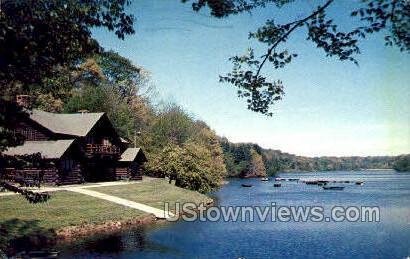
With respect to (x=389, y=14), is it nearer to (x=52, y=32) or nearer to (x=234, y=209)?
(x=52, y=32)

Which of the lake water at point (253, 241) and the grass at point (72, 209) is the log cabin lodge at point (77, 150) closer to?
the grass at point (72, 209)

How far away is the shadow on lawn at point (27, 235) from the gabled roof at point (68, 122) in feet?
74.2

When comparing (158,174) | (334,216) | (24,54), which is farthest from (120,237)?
(158,174)

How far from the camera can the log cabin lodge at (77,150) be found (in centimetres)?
4494

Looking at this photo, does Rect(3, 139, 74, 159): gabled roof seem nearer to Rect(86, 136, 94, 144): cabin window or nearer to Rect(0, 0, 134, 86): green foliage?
Rect(86, 136, 94, 144): cabin window

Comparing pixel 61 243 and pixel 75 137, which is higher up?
pixel 75 137

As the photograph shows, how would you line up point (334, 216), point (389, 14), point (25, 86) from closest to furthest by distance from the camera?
point (389, 14), point (25, 86), point (334, 216)

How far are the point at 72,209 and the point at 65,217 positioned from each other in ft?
6.81

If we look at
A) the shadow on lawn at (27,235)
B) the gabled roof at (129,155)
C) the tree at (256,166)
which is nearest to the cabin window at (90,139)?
the gabled roof at (129,155)

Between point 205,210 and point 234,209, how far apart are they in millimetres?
6049

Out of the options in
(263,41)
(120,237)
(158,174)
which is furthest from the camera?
(158,174)

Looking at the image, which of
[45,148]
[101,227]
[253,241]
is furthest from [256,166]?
[253,241]

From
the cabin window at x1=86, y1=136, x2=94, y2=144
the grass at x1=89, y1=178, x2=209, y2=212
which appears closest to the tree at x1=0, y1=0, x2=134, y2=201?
the grass at x1=89, y1=178, x2=209, y2=212

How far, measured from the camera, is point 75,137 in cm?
5047
